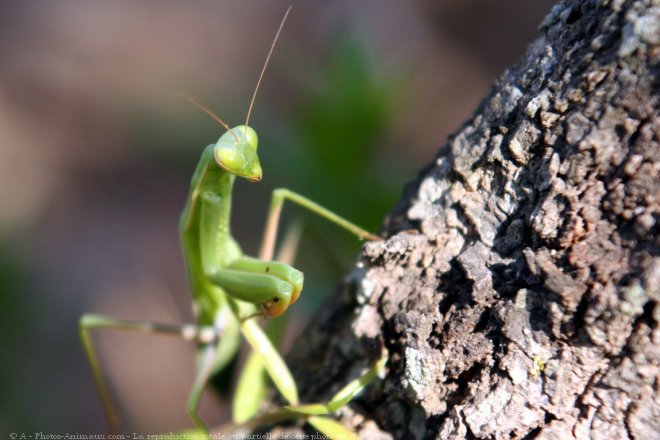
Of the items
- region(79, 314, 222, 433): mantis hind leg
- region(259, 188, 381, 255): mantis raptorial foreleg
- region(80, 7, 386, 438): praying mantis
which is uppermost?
region(259, 188, 381, 255): mantis raptorial foreleg

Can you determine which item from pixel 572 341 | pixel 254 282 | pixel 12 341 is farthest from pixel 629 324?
pixel 12 341

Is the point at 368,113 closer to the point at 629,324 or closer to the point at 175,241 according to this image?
the point at 629,324

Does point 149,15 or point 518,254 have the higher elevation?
point 149,15

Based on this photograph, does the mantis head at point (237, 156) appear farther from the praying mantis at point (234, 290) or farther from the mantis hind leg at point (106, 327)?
the mantis hind leg at point (106, 327)

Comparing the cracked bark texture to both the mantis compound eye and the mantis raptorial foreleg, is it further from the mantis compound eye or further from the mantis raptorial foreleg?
the mantis raptorial foreleg

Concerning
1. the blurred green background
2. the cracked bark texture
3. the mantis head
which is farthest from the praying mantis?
the blurred green background

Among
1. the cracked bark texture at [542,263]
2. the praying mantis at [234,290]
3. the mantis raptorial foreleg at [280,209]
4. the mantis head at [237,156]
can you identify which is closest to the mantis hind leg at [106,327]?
the praying mantis at [234,290]

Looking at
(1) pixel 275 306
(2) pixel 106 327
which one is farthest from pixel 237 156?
(2) pixel 106 327
